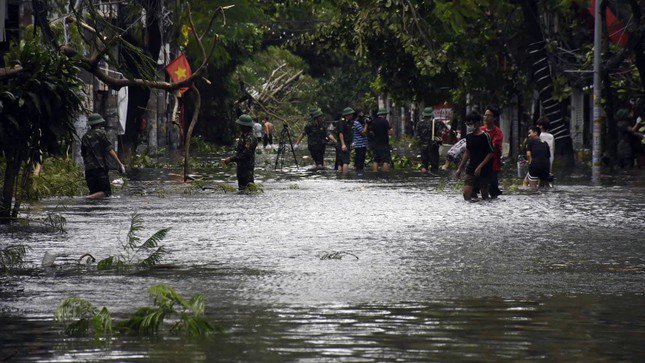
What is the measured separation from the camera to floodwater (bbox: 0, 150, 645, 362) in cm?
826

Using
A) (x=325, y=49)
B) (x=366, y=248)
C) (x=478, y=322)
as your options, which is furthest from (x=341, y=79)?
(x=478, y=322)

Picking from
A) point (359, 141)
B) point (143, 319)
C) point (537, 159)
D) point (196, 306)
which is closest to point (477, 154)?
point (537, 159)

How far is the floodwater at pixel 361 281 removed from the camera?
27.1ft

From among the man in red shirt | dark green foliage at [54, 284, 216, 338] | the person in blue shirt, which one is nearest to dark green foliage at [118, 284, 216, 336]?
dark green foliage at [54, 284, 216, 338]

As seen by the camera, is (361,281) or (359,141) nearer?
(361,281)

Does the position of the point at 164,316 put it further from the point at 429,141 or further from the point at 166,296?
the point at 429,141

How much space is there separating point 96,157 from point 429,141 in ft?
45.8

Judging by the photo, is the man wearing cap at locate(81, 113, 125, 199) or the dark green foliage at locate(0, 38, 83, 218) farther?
the man wearing cap at locate(81, 113, 125, 199)

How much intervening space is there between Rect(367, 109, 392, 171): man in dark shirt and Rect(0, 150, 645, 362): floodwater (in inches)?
504

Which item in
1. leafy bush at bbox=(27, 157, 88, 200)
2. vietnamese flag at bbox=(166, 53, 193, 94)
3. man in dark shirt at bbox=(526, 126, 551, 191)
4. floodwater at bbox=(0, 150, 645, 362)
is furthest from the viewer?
vietnamese flag at bbox=(166, 53, 193, 94)

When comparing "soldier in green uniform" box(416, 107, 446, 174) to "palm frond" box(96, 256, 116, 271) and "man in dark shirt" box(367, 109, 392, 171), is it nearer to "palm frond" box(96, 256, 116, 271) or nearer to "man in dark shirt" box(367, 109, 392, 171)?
"man in dark shirt" box(367, 109, 392, 171)

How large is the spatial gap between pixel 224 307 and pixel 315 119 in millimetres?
27534

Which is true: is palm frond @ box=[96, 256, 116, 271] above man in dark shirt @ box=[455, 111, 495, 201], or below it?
below

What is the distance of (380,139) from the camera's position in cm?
3600
